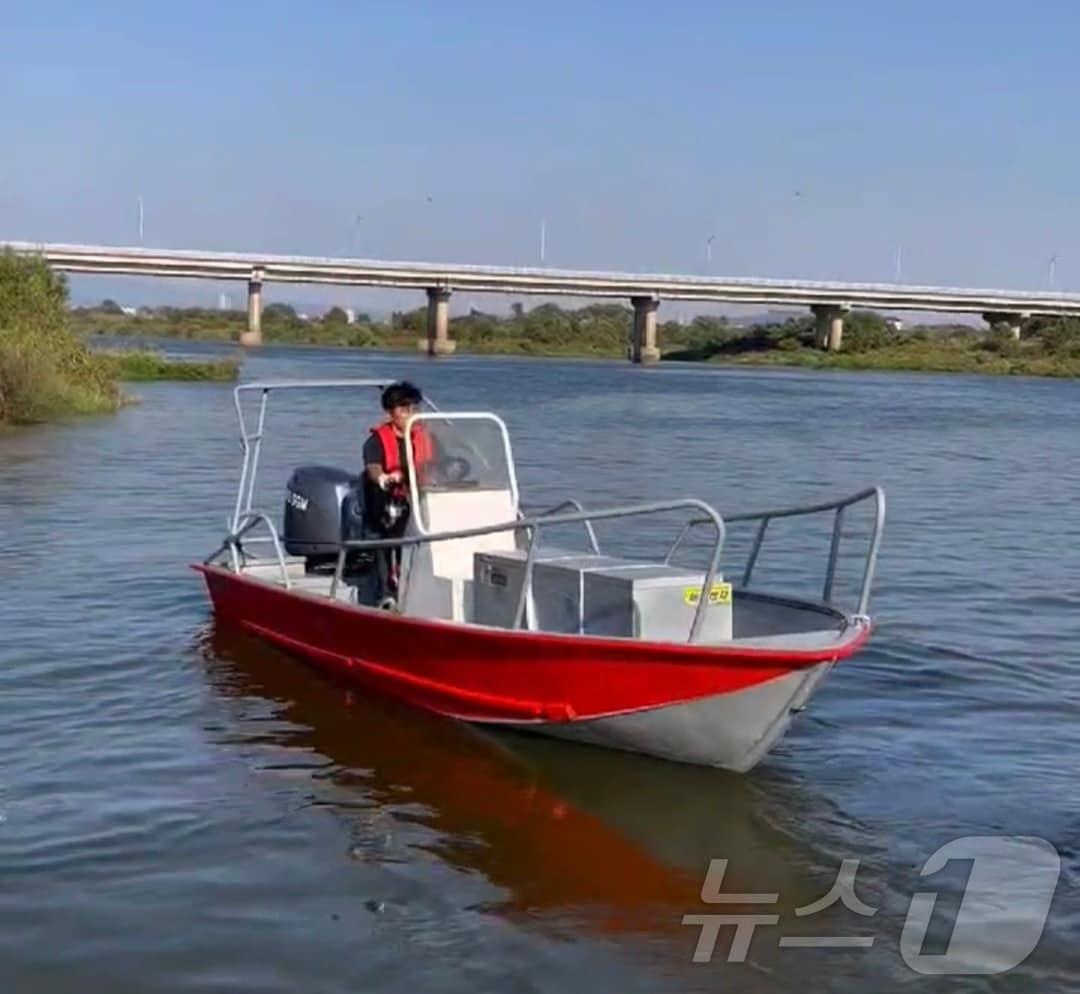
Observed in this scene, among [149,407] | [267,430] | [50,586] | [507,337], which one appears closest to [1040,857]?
[50,586]

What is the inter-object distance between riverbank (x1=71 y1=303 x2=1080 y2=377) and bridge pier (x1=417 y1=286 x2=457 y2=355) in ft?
50.4

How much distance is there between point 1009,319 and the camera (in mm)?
103750

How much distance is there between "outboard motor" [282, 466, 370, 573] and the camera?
12.6m

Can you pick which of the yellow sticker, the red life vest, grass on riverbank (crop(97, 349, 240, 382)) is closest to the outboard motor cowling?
the red life vest

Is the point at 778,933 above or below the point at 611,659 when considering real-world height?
below

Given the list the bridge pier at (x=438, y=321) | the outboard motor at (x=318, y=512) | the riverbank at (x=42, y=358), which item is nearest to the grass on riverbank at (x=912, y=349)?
the bridge pier at (x=438, y=321)

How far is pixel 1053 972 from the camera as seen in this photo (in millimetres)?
7090

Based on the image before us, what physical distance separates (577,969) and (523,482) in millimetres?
20777

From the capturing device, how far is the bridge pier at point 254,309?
92.0m

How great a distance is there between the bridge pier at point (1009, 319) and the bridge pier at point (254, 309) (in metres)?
43.6

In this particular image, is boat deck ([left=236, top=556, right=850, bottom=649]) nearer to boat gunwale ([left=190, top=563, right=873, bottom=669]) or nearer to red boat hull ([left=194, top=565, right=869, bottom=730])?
boat gunwale ([left=190, top=563, right=873, bottom=669])

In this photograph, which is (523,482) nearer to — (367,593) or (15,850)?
(367,593)

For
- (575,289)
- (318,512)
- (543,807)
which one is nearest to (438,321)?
(575,289)

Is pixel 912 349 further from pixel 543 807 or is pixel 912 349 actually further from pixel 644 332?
pixel 543 807
